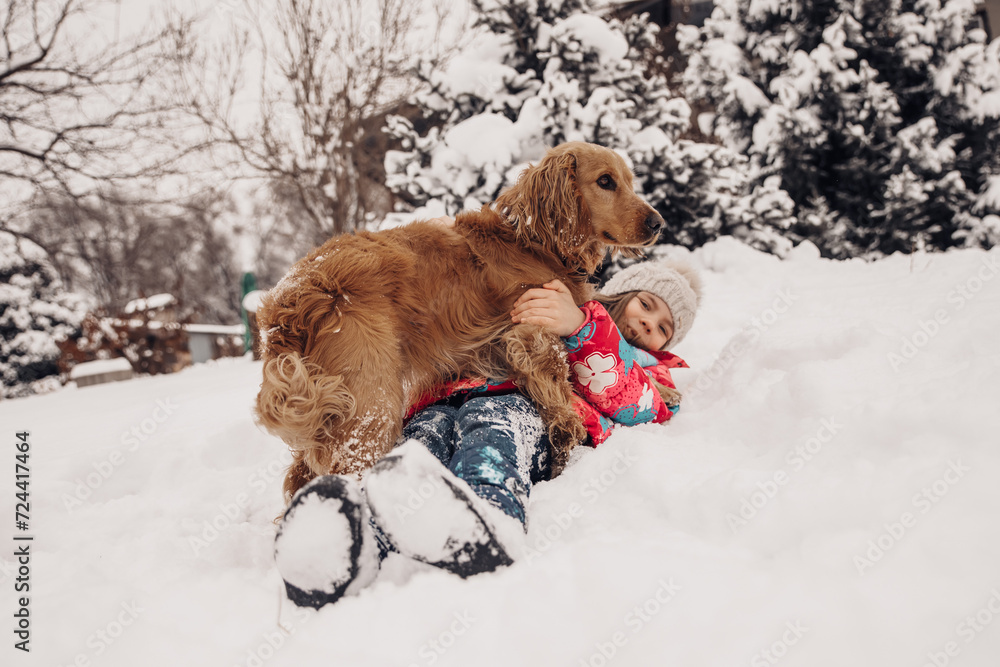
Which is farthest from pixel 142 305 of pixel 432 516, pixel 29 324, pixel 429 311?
pixel 432 516

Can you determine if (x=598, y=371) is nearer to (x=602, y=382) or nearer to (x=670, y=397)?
(x=602, y=382)

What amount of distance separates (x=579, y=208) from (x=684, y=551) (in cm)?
138

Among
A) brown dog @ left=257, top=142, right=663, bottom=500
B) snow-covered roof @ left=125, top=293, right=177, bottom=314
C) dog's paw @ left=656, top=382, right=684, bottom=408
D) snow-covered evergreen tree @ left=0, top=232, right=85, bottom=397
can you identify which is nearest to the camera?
brown dog @ left=257, top=142, right=663, bottom=500

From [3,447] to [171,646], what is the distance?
2508 mm

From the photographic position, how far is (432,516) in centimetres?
113

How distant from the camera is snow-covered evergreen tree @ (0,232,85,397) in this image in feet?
33.8

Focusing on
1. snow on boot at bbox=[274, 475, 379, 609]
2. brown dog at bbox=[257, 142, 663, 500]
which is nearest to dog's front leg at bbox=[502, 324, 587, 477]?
brown dog at bbox=[257, 142, 663, 500]

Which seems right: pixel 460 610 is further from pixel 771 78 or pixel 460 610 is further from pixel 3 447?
pixel 771 78

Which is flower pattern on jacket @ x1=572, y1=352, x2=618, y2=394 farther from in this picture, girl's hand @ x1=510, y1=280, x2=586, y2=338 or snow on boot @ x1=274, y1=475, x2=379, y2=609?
snow on boot @ x1=274, y1=475, x2=379, y2=609

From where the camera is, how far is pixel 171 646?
3.42 feet

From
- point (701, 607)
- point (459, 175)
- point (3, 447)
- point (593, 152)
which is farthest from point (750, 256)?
point (3, 447)

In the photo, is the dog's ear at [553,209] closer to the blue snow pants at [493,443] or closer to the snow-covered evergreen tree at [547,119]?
the blue snow pants at [493,443]

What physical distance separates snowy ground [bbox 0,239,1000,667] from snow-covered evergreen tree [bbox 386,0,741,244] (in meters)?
3.14

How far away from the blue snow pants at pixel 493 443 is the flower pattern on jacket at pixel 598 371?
0.98 feet
